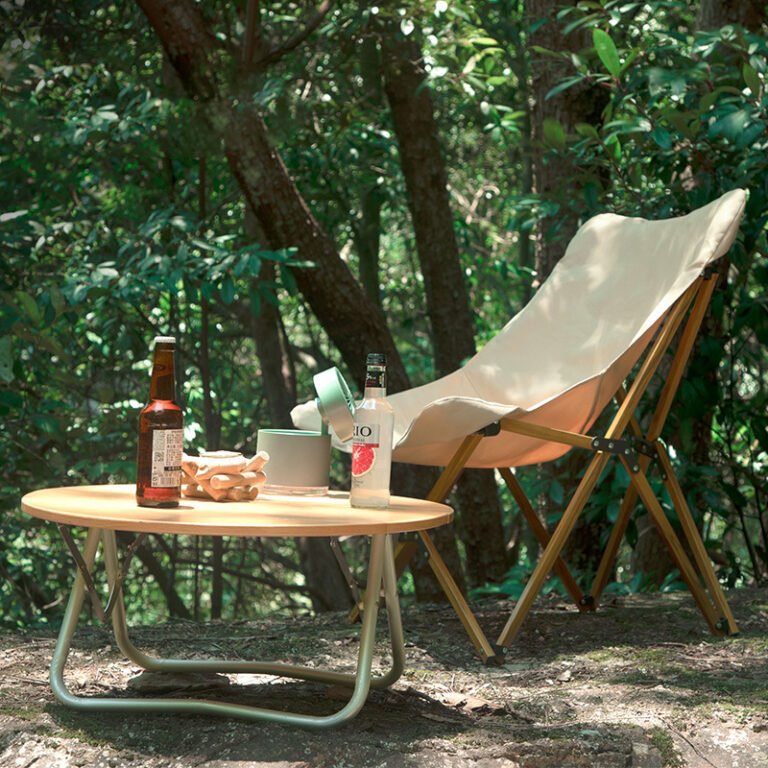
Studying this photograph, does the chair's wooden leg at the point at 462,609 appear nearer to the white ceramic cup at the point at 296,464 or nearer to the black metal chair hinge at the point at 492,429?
the black metal chair hinge at the point at 492,429

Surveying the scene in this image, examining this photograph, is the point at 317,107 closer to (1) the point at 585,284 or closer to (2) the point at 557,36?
(2) the point at 557,36

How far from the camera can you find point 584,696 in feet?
7.66

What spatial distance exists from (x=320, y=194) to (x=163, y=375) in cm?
377

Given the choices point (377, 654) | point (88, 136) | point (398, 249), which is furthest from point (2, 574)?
point (398, 249)

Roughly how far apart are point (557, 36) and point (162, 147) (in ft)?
5.40

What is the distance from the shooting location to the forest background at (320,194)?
11.7 ft

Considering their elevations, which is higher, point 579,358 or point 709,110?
point 709,110

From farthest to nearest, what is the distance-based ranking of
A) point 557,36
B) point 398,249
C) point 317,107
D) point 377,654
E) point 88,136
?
1. point 398,249
2. point 317,107
3. point 557,36
4. point 88,136
5. point 377,654

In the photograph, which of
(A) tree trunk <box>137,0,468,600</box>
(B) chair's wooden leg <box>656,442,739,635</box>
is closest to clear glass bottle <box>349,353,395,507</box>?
(B) chair's wooden leg <box>656,442,739,635</box>

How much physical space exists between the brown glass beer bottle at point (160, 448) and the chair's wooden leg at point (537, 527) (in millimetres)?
1319

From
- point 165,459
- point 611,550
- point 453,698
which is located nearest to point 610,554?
point 611,550

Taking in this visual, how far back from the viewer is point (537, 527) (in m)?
3.17

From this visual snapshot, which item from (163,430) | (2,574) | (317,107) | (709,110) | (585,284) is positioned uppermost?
(317,107)

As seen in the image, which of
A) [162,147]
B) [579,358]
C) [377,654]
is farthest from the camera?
[162,147]
